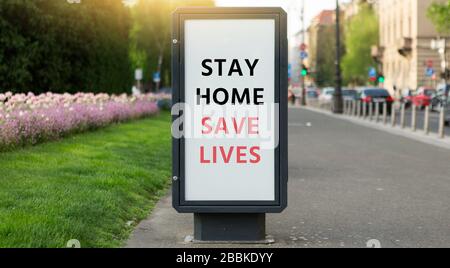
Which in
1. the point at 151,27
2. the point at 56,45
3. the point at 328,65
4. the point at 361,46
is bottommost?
the point at 56,45

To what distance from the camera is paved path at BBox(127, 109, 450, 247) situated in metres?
7.64

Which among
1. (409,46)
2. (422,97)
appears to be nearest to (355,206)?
(422,97)

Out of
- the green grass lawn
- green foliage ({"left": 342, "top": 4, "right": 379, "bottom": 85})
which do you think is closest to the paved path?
the green grass lawn

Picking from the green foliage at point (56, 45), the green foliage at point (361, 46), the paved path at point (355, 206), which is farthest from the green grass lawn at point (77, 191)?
the green foliage at point (361, 46)

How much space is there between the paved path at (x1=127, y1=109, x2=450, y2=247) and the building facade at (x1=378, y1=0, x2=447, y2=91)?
49.4m

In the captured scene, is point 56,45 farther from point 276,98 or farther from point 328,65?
point 328,65

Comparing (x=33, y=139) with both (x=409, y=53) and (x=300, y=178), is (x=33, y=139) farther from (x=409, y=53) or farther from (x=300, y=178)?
(x=409, y=53)

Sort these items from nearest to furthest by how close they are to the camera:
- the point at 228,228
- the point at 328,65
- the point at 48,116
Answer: the point at 228,228
the point at 48,116
the point at 328,65

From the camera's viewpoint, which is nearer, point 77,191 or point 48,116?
point 77,191

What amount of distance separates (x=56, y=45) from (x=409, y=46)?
5332 cm

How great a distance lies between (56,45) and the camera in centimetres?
2633

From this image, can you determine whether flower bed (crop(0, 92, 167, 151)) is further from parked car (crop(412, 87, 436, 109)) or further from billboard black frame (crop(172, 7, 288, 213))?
parked car (crop(412, 87, 436, 109))

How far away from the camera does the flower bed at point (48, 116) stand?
1458 cm
